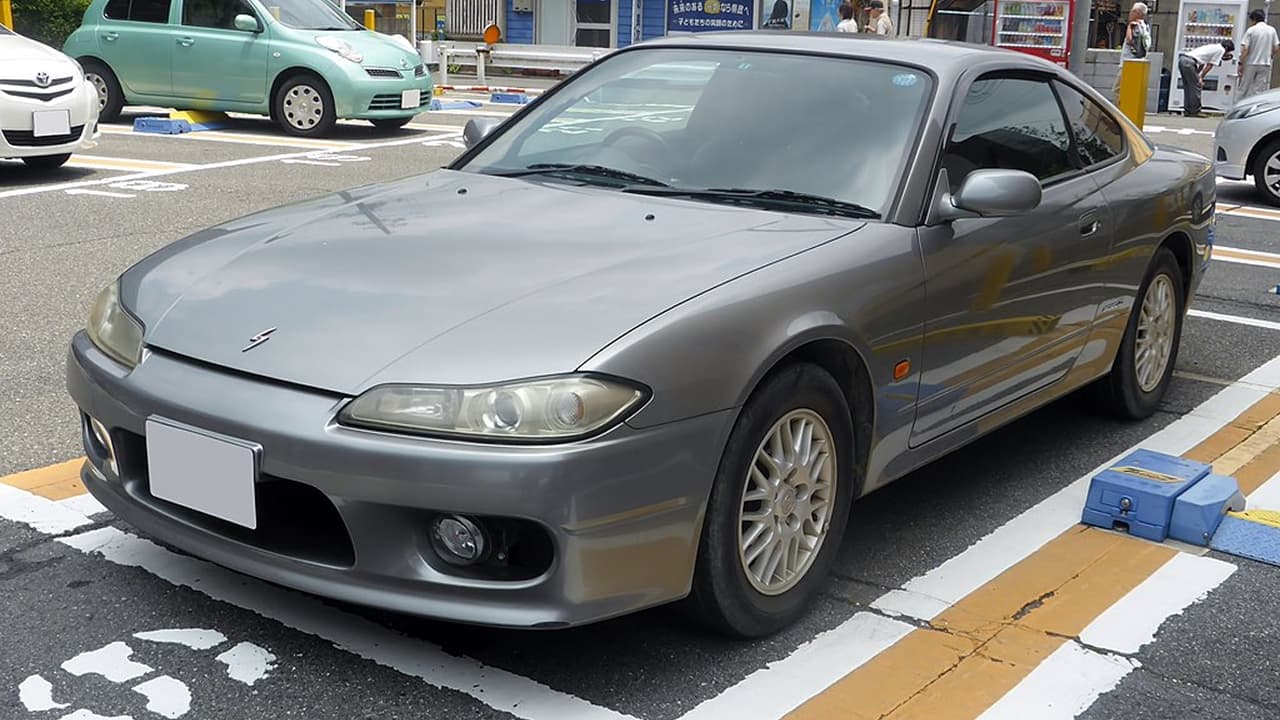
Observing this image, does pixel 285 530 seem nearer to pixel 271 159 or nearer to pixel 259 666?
pixel 259 666

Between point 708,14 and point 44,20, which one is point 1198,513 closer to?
point 44,20

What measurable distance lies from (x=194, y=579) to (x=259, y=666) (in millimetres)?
528

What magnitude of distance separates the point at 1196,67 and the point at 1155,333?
1813cm

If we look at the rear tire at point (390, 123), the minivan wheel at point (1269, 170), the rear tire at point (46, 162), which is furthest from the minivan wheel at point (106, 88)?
the minivan wheel at point (1269, 170)

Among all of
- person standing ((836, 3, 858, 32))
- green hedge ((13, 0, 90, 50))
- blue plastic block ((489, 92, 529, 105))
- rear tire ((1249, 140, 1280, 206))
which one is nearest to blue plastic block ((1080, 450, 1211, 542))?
rear tire ((1249, 140, 1280, 206))

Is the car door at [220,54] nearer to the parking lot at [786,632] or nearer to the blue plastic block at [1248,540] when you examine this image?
the parking lot at [786,632]

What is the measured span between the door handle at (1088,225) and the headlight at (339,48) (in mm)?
11086

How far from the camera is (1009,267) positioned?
4055 mm

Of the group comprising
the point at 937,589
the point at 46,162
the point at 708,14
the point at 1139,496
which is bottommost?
the point at 937,589

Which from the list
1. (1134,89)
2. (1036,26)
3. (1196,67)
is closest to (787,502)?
(1134,89)

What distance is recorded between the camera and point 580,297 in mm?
3070

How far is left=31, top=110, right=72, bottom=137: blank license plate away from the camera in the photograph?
10.4 meters

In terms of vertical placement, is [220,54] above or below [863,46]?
below

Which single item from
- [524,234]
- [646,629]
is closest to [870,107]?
[524,234]
